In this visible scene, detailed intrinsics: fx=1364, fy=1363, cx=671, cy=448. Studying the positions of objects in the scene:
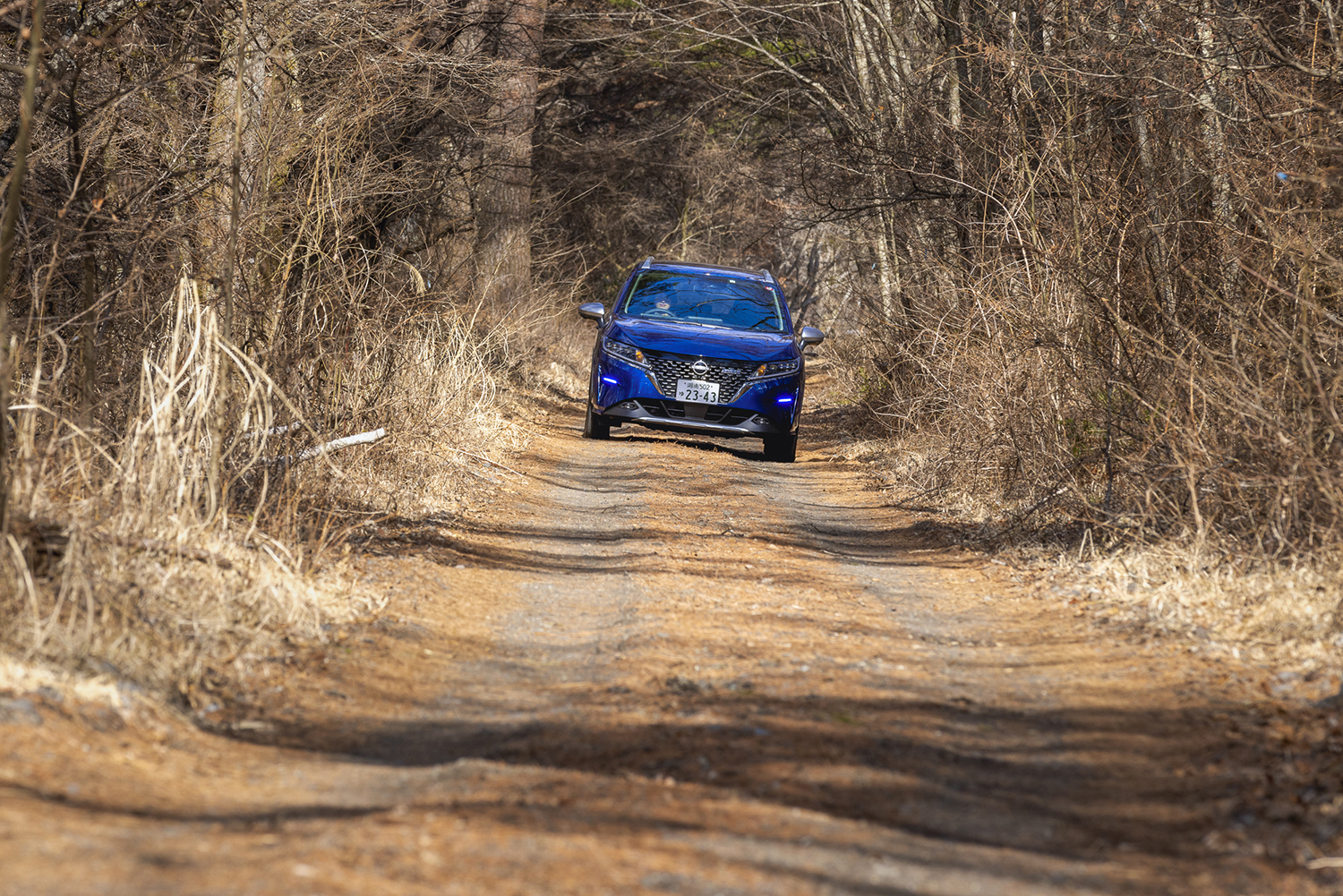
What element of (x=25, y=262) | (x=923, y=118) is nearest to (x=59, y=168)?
(x=25, y=262)

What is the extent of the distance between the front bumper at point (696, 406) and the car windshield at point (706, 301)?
2.93ft

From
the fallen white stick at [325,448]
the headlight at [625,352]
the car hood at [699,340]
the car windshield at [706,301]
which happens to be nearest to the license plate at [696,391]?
the car hood at [699,340]

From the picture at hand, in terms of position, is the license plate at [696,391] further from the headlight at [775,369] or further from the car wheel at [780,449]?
the car wheel at [780,449]

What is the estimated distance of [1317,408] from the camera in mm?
6938

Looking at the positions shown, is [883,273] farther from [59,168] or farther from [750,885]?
[750,885]

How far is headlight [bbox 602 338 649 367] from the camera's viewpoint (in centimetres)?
1271

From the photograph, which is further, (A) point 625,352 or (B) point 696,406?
(A) point 625,352

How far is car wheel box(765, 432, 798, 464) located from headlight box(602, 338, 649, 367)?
157cm

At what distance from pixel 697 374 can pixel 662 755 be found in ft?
27.5

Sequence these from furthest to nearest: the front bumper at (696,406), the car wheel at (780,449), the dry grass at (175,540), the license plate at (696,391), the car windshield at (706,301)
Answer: the car windshield at (706,301), the car wheel at (780,449), the front bumper at (696,406), the license plate at (696,391), the dry grass at (175,540)

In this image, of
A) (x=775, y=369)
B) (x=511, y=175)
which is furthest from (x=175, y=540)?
(x=511, y=175)

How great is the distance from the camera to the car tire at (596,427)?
1362cm

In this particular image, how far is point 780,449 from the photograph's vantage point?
44.6 feet

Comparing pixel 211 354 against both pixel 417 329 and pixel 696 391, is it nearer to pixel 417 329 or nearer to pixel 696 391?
pixel 417 329
